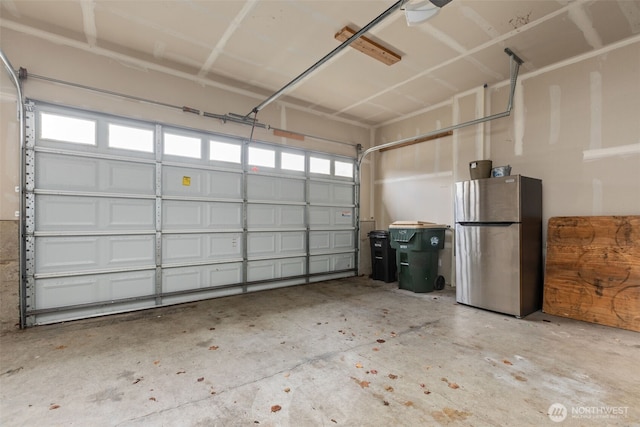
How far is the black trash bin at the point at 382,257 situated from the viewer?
18.0 ft

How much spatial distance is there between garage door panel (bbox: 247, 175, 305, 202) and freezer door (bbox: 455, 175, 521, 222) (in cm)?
268

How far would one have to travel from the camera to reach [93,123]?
3.54 metres

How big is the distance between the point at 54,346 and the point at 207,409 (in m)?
2.02

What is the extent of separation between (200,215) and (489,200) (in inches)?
159

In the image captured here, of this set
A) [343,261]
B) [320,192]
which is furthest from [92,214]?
[343,261]

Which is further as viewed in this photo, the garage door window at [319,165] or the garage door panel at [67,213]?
the garage door window at [319,165]

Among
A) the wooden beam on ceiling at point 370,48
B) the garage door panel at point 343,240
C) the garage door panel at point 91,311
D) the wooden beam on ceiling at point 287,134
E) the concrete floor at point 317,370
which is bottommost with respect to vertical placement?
the concrete floor at point 317,370

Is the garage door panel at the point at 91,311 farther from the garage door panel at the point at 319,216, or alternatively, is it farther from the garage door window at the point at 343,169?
the garage door window at the point at 343,169

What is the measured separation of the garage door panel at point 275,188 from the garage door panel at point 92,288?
6.30ft

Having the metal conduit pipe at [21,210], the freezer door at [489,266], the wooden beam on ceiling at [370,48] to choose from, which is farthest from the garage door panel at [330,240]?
the metal conduit pipe at [21,210]

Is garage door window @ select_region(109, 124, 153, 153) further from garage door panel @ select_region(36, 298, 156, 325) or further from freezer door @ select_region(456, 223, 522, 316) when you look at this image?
freezer door @ select_region(456, 223, 522, 316)

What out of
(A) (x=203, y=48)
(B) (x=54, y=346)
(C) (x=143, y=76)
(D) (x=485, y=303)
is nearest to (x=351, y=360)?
(D) (x=485, y=303)

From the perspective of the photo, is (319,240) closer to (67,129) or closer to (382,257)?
(382,257)

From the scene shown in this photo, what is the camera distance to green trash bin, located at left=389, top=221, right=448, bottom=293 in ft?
15.3
